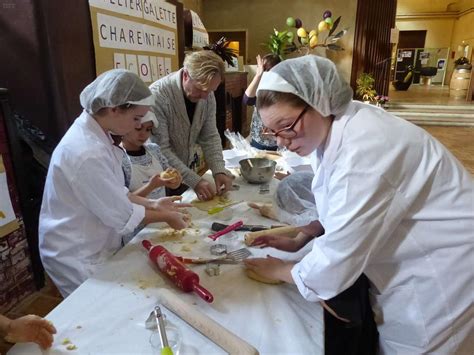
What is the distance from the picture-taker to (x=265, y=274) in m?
1.06

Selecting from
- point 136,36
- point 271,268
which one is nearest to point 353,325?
point 271,268

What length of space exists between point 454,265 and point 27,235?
2328 mm

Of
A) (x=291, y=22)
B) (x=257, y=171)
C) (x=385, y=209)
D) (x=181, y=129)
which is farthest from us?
(x=291, y=22)

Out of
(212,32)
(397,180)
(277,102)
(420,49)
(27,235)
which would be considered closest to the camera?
(397,180)

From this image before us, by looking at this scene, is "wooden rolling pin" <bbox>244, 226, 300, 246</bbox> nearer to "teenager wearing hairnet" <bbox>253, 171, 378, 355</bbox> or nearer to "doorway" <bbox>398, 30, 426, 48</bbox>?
"teenager wearing hairnet" <bbox>253, 171, 378, 355</bbox>

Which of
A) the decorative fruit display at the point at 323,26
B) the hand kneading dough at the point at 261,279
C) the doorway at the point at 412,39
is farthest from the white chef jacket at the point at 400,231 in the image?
the doorway at the point at 412,39

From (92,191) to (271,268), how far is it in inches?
26.3

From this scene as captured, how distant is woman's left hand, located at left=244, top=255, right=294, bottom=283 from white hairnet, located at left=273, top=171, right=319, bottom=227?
38 cm

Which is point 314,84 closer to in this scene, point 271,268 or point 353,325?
point 271,268

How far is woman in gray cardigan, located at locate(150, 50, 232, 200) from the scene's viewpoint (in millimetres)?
1806

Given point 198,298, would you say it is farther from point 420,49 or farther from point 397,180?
point 420,49

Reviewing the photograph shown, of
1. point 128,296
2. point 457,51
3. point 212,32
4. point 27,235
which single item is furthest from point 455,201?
point 457,51

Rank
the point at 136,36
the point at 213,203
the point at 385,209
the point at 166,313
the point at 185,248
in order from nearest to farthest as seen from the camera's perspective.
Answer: the point at 385,209 < the point at 166,313 < the point at 185,248 < the point at 213,203 < the point at 136,36

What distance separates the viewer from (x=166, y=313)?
36.5 inches
